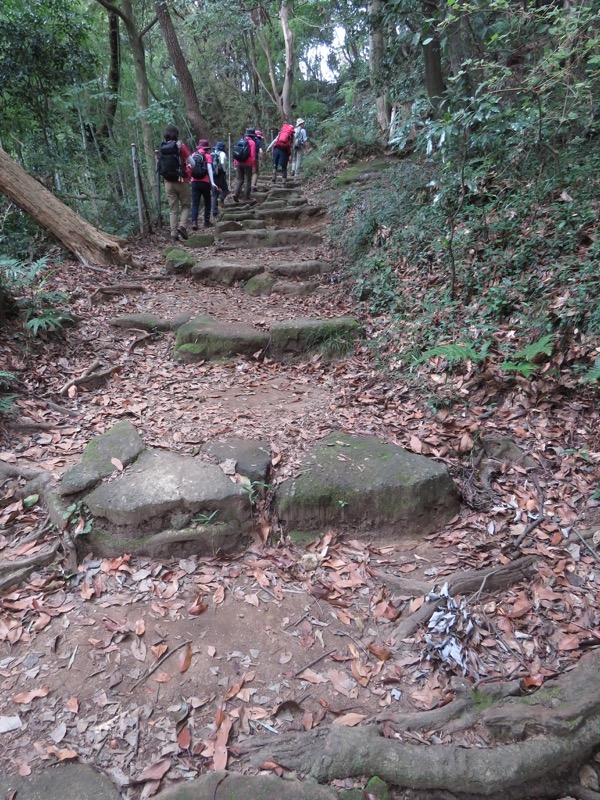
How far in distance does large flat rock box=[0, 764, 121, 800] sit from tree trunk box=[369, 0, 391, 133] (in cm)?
1009

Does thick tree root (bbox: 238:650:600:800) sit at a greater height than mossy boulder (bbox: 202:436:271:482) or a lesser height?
lesser

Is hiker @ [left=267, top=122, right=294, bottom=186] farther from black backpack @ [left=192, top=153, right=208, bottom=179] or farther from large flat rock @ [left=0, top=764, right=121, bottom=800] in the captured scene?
large flat rock @ [left=0, top=764, right=121, bottom=800]

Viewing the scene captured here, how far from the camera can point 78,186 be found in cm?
924

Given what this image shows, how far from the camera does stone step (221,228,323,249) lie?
368 inches

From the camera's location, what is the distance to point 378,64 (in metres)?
11.1

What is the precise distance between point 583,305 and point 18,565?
4.47 metres

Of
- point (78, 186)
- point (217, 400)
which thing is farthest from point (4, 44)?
point (217, 400)

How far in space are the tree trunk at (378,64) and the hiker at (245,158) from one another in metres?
3.04

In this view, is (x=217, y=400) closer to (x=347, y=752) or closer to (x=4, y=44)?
(x=347, y=752)

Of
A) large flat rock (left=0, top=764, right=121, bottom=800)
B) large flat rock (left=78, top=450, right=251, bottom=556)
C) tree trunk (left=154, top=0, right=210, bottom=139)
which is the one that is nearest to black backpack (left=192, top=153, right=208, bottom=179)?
tree trunk (left=154, top=0, right=210, bottom=139)

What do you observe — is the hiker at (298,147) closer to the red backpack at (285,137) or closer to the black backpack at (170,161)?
the red backpack at (285,137)

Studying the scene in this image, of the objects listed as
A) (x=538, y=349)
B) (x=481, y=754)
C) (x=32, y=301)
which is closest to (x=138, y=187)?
(x=32, y=301)

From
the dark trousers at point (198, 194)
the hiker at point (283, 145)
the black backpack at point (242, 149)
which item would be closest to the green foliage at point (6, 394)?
the dark trousers at point (198, 194)

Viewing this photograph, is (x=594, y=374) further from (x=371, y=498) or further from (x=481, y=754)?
(x=481, y=754)
